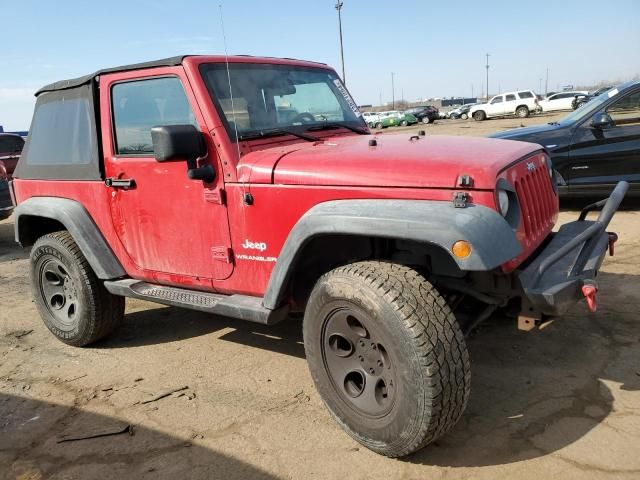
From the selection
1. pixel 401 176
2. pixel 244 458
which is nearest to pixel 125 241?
pixel 244 458

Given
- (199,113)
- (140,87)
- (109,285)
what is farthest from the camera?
(109,285)

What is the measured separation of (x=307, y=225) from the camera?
2598mm

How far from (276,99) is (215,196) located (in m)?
0.85

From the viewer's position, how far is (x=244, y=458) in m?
2.61

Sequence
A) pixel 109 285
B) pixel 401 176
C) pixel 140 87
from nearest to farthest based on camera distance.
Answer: pixel 401 176
pixel 140 87
pixel 109 285

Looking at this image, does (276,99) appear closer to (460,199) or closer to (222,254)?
(222,254)

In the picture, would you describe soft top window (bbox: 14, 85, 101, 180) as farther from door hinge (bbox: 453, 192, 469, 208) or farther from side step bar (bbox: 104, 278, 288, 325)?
door hinge (bbox: 453, 192, 469, 208)

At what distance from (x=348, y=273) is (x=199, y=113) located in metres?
1.36

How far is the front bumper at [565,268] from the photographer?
7.70ft

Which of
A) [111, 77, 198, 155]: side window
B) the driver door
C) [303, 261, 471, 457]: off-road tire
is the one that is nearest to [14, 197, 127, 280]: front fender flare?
the driver door

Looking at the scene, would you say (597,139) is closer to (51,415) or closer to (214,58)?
(214,58)

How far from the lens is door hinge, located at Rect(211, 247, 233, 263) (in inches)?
123

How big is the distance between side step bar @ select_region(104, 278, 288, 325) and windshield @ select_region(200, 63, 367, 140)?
37.5 inches

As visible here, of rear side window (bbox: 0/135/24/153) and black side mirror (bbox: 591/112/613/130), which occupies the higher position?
rear side window (bbox: 0/135/24/153)
